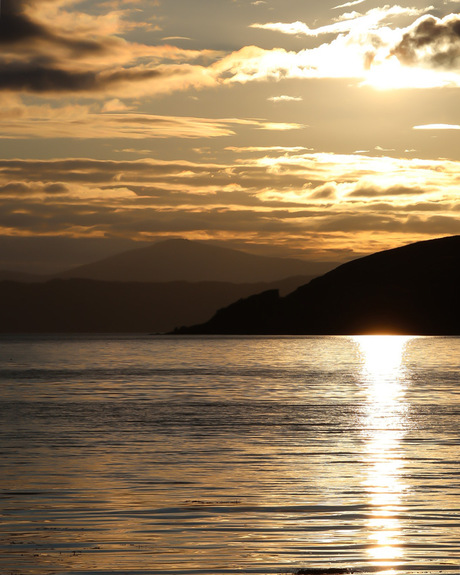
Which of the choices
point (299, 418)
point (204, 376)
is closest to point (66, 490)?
point (299, 418)

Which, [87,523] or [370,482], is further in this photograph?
[370,482]

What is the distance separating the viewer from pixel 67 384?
9838cm

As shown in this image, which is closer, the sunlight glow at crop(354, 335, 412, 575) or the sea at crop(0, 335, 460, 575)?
the sea at crop(0, 335, 460, 575)

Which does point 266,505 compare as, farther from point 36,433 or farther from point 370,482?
point 36,433

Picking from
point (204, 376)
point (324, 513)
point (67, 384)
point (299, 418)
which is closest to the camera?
point (324, 513)

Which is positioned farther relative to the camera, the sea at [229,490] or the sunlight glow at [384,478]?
the sunlight glow at [384,478]

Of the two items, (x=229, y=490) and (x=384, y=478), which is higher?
(x=229, y=490)

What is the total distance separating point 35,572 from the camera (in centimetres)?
1867

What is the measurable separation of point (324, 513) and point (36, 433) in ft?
84.1

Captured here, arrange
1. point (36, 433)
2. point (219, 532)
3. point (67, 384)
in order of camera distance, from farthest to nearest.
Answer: point (67, 384) < point (36, 433) < point (219, 532)

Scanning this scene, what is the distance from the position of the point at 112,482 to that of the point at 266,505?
633 cm

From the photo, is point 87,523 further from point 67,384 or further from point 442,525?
point 67,384

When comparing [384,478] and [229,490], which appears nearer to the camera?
[229,490]

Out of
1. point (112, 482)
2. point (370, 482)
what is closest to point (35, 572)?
point (112, 482)
